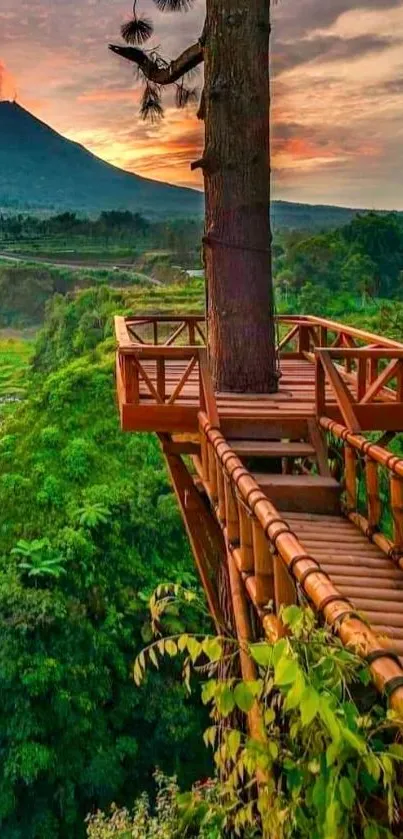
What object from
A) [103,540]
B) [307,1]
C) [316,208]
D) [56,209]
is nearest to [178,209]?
[56,209]

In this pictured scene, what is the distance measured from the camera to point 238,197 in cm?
451

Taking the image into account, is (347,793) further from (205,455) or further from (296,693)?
(205,455)

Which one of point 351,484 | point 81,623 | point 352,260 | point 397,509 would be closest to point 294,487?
point 351,484

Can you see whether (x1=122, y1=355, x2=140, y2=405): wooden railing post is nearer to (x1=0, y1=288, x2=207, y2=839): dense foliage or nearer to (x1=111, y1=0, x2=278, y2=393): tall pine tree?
(x1=111, y1=0, x2=278, y2=393): tall pine tree

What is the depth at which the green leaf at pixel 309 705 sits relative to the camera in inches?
43.2

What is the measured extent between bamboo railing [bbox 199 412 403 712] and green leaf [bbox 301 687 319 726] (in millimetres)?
192

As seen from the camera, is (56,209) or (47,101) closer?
(47,101)

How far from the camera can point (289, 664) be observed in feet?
3.80

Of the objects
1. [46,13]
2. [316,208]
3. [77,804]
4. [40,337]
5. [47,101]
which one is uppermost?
[46,13]

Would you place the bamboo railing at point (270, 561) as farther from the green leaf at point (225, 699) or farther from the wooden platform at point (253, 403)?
the wooden platform at point (253, 403)

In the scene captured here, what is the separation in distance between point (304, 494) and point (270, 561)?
3.87ft

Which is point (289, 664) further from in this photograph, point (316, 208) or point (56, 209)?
point (56, 209)

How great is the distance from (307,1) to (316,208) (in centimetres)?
460

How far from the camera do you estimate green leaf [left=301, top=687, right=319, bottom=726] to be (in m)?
1.10
